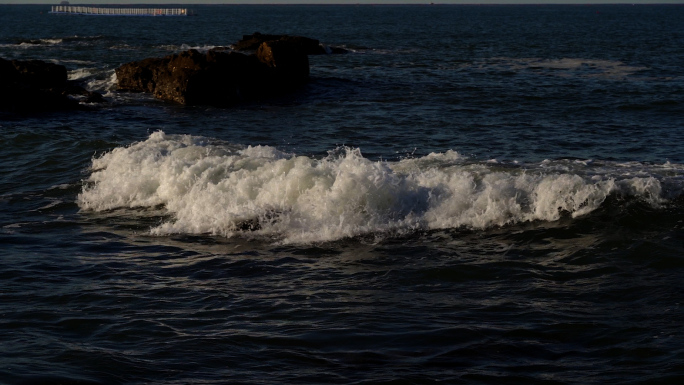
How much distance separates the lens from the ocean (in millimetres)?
7027

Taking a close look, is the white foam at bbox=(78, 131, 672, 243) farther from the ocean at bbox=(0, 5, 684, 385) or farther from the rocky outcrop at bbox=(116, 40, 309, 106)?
the rocky outcrop at bbox=(116, 40, 309, 106)

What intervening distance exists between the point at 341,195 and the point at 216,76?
46.2ft

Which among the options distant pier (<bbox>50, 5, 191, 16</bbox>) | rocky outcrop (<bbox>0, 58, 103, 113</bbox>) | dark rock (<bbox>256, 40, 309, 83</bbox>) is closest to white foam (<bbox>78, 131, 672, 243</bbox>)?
rocky outcrop (<bbox>0, 58, 103, 113</bbox>)

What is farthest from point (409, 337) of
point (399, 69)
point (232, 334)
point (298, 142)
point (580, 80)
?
point (399, 69)

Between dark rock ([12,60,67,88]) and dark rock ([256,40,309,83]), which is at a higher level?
dark rock ([256,40,309,83])

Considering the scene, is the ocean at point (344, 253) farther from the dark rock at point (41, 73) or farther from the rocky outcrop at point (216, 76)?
the dark rock at point (41, 73)

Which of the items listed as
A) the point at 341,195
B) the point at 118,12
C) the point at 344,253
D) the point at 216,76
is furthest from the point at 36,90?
the point at 118,12

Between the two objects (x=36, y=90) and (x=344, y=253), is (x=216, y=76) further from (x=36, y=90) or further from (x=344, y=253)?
(x=344, y=253)

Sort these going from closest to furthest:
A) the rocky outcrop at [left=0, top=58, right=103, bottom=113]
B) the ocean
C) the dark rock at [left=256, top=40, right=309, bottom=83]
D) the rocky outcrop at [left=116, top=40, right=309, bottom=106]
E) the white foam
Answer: the ocean < the white foam < the rocky outcrop at [left=0, top=58, right=103, bottom=113] < the rocky outcrop at [left=116, top=40, right=309, bottom=106] < the dark rock at [left=256, top=40, right=309, bottom=83]

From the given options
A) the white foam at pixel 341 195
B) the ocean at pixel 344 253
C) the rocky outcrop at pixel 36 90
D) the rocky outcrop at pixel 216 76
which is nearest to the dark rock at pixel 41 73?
the rocky outcrop at pixel 36 90

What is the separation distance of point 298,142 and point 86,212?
22.1 feet

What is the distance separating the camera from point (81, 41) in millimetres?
53750

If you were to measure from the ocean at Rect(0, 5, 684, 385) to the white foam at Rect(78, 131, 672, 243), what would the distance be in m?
0.03

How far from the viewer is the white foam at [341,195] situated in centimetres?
1110
